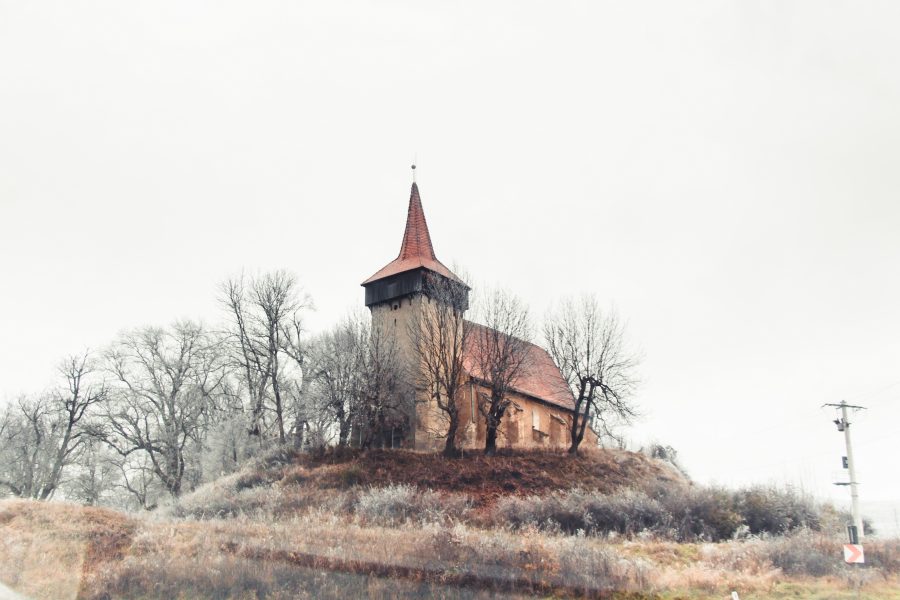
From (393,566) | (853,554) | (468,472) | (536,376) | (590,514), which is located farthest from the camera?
(536,376)

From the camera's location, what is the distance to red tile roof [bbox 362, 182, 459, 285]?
42375mm

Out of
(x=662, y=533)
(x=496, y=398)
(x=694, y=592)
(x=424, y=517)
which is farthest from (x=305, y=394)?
(x=694, y=592)

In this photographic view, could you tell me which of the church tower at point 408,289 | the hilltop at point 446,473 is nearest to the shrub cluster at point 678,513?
the hilltop at point 446,473

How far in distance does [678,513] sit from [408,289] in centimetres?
2076

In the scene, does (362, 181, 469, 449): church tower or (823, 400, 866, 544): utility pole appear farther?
(362, 181, 469, 449): church tower

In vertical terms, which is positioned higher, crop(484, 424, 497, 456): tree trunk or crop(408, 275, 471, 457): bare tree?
crop(408, 275, 471, 457): bare tree

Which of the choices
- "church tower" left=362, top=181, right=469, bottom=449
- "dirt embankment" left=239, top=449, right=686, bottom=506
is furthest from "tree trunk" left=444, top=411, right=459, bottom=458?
"church tower" left=362, top=181, right=469, bottom=449

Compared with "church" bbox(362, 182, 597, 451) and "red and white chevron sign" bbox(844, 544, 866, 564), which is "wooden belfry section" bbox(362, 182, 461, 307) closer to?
"church" bbox(362, 182, 597, 451)

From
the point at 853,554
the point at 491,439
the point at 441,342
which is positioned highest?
the point at 441,342

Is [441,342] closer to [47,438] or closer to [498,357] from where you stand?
[498,357]

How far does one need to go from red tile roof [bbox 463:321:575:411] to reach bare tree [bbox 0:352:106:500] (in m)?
22.1

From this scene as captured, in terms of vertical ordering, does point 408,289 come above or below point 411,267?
below

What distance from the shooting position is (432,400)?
38.7 m

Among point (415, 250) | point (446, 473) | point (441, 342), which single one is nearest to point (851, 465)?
point (446, 473)
